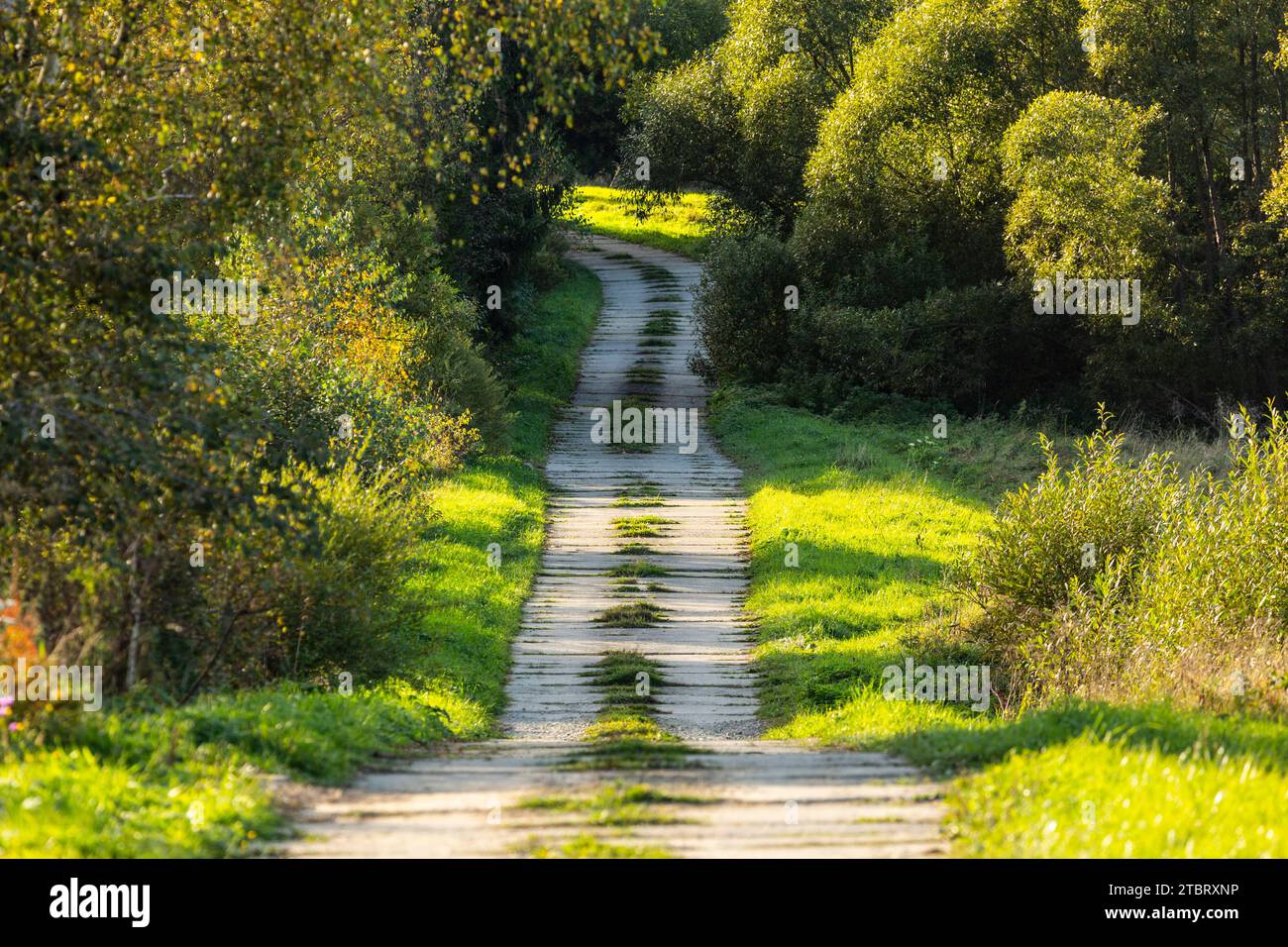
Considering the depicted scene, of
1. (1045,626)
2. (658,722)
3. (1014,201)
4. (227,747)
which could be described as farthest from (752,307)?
(227,747)

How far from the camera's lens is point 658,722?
1216 centimetres

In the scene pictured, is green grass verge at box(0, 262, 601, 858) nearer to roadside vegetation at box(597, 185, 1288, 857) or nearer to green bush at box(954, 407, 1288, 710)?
roadside vegetation at box(597, 185, 1288, 857)

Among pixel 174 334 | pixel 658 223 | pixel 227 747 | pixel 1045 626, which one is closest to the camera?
pixel 227 747

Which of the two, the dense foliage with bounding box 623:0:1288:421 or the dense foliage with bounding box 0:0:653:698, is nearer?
the dense foliage with bounding box 0:0:653:698

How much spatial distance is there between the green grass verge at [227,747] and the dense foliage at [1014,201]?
15.2m

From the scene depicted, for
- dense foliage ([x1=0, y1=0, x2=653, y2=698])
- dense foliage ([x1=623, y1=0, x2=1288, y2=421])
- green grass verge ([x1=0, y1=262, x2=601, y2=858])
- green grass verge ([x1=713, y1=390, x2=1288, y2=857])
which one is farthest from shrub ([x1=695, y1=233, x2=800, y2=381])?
dense foliage ([x1=0, y1=0, x2=653, y2=698])

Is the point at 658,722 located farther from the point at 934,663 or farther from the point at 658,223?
the point at 658,223

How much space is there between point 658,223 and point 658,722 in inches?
1826

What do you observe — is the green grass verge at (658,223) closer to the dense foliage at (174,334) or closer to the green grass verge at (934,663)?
the green grass verge at (934,663)

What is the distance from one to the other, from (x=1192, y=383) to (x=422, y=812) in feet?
79.3

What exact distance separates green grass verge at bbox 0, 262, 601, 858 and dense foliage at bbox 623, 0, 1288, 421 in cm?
1523

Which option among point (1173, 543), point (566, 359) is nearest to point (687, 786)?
point (1173, 543)

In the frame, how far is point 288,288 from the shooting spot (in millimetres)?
17141

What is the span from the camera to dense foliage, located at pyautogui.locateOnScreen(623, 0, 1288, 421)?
26.6 metres
